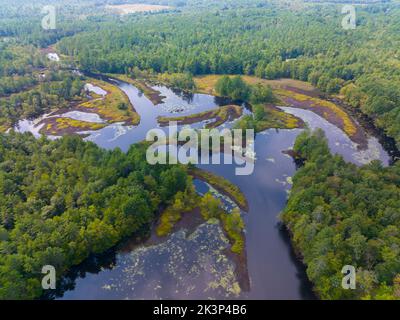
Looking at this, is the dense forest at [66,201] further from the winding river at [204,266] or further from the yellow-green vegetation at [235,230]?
the yellow-green vegetation at [235,230]

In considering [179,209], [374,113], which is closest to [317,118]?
[374,113]

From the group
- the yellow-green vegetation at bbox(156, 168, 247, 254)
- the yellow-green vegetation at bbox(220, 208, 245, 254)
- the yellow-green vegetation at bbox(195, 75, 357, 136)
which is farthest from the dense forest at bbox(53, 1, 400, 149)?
the yellow-green vegetation at bbox(220, 208, 245, 254)

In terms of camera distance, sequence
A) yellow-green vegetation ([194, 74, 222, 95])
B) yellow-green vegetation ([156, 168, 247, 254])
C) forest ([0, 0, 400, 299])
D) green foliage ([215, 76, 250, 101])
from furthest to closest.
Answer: yellow-green vegetation ([194, 74, 222, 95])
green foliage ([215, 76, 250, 101])
yellow-green vegetation ([156, 168, 247, 254])
forest ([0, 0, 400, 299])

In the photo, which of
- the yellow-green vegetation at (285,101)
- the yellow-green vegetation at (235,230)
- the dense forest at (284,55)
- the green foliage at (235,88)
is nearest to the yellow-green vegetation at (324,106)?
the yellow-green vegetation at (285,101)

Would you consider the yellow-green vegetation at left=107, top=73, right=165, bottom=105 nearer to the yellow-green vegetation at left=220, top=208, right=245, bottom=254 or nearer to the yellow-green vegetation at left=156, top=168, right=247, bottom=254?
the yellow-green vegetation at left=156, top=168, right=247, bottom=254

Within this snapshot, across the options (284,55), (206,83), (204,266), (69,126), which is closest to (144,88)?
(206,83)

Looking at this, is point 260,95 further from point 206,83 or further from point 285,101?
point 206,83
